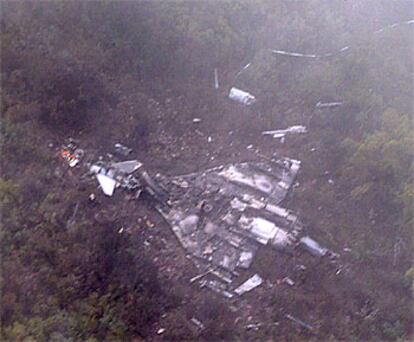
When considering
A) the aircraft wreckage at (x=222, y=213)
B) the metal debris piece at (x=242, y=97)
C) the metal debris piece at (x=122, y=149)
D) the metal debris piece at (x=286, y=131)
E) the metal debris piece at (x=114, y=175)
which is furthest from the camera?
the metal debris piece at (x=242, y=97)

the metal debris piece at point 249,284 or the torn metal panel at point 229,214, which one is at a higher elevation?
the torn metal panel at point 229,214

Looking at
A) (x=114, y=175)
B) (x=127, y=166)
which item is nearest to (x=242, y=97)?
(x=127, y=166)

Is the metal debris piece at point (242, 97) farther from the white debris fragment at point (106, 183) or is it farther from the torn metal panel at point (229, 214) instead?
the white debris fragment at point (106, 183)

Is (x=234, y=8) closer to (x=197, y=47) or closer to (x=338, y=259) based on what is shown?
(x=197, y=47)

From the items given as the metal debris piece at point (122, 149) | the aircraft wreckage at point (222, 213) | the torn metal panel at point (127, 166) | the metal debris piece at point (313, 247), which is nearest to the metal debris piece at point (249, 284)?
the aircraft wreckage at point (222, 213)

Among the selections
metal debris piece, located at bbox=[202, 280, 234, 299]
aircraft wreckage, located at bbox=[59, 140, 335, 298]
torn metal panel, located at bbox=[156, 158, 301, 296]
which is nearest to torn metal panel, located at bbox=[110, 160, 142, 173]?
aircraft wreckage, located at bbox=[59, 140, 335, 298]

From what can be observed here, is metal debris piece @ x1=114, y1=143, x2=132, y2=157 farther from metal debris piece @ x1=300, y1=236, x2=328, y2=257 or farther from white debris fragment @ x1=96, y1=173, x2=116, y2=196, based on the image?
metal debris piece @ x1=300, y1=236, x2=328, y2=257

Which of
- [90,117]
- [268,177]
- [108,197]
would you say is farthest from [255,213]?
[90,117]
